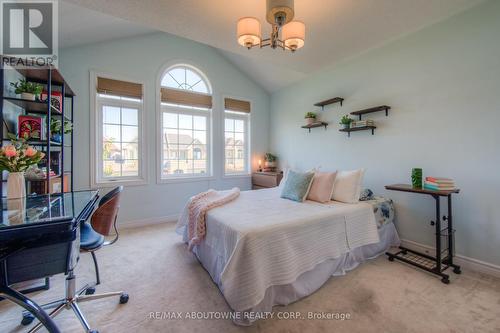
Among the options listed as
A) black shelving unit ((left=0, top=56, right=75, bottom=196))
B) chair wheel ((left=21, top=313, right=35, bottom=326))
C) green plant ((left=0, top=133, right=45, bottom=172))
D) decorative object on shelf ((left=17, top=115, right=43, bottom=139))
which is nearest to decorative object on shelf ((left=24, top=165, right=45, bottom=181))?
black shelving unit ((left=0, top=56, right=75, bottom=196))

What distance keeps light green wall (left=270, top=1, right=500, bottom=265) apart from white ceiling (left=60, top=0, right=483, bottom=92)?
261 millimetres

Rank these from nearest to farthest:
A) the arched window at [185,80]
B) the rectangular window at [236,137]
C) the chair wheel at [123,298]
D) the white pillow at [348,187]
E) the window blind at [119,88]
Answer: the chair wheel at [123,298] < the white pillow at [348,187] < the window blind at [119,88] < the arched window at [185,80] < the rectangular window at [236,137]

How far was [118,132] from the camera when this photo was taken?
3477 millimetres

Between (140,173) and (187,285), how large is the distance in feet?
7.52

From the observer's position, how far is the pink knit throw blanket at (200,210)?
213 cm

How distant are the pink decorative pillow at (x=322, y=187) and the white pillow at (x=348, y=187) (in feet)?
0.34

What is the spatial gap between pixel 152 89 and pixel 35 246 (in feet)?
10.1

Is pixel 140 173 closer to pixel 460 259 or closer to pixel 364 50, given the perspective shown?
pixel 364 50

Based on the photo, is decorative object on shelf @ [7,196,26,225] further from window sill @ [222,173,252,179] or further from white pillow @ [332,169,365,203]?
window sill @ [222,173,252,179]

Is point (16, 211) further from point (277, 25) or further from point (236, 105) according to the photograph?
point (236, 105)

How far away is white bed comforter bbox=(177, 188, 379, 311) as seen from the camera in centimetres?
150

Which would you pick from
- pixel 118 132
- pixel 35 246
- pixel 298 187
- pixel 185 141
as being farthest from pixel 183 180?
pixel 35 246

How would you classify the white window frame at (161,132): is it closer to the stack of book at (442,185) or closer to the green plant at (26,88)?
the green plant at (26,88)

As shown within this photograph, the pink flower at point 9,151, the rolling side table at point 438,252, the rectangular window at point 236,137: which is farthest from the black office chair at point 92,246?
the rectangular window at point 236,137
